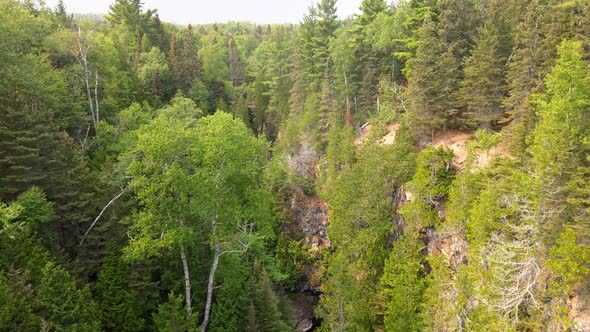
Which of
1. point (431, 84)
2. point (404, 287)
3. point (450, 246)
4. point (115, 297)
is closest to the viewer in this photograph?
point (115, 297)

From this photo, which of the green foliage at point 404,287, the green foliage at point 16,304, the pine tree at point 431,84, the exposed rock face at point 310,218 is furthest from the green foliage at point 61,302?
the pine tree at point 431,84

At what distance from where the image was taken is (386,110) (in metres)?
33.2

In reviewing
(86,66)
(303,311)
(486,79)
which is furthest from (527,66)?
(86,66)

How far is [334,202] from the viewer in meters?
27.6

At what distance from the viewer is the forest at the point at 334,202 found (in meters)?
15.3

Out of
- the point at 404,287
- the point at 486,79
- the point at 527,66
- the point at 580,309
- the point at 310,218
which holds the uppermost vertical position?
the point at 527,66

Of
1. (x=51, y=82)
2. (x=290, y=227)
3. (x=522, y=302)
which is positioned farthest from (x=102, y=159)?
(x=522, y=302)

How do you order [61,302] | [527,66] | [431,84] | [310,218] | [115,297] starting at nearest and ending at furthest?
[61,302], [115,297], [527,66], [431,84], [310,218]

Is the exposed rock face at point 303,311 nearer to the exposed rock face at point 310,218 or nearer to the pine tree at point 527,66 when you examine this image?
the exposed rock face at point 310,218

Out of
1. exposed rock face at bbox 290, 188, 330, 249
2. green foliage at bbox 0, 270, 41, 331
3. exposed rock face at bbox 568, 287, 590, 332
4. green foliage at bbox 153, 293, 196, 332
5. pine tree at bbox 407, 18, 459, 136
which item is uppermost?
pine tree at bbox 407, 18, 459, 136

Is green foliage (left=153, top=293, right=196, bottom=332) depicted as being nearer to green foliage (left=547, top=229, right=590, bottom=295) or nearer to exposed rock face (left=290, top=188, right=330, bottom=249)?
green foliage (left=547, top=229, right=590, bottom=295)

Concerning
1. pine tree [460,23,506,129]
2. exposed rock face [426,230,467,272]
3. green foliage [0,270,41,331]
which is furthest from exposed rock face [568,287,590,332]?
green foliage [0,270,41,331]

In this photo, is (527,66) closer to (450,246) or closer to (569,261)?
(450,246)

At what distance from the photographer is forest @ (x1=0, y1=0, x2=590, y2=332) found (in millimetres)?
15344
